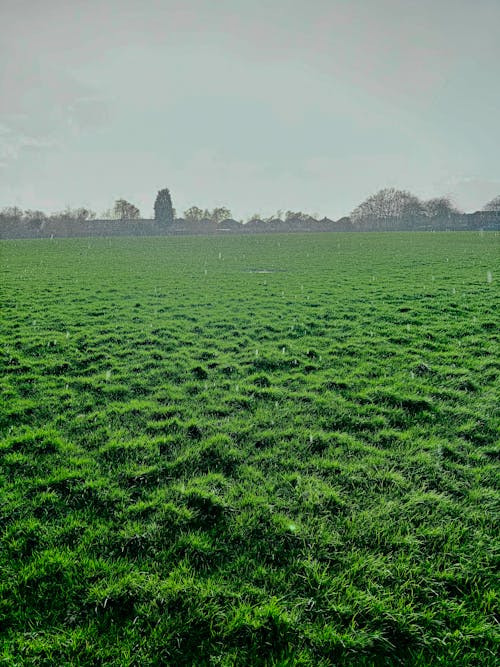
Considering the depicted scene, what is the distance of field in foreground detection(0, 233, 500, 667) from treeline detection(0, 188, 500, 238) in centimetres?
9525

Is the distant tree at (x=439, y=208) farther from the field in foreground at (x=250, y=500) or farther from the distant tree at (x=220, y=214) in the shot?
the field in foreground at (x=250, y=500)

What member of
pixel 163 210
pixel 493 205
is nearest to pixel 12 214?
pixel 163 210

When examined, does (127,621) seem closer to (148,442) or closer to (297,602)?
(297,602)

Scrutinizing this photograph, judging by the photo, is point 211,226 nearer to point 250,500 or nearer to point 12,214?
point 12,214

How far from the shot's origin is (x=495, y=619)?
323 centimetres

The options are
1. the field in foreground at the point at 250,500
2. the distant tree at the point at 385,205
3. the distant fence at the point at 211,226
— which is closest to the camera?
the field in foreground at the point at 250,500

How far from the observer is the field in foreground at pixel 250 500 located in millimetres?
3121

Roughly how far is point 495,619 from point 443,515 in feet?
3.79

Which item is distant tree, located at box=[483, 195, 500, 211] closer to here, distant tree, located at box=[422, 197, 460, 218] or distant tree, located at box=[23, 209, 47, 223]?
distant tree, located at box=[422, 197, 460, 218]

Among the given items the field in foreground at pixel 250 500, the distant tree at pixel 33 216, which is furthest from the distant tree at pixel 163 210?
the field in foreground at pixel 250 500

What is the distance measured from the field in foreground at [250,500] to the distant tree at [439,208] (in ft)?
358

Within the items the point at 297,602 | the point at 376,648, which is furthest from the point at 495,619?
the point at 297,602

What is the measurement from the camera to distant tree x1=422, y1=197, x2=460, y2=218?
103 m

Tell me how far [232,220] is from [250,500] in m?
119
